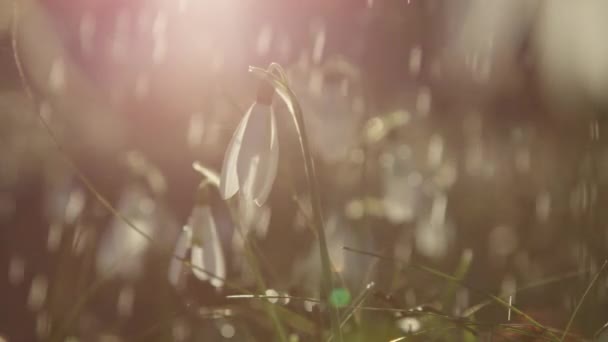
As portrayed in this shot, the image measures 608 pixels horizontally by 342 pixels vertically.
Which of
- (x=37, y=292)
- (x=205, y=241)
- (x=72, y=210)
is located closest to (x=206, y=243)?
(x=205, y=241)

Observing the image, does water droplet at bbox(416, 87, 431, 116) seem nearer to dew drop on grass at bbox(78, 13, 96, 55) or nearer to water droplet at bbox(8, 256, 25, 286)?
dew drop on grass at bbox(78, 13, 96, 55)

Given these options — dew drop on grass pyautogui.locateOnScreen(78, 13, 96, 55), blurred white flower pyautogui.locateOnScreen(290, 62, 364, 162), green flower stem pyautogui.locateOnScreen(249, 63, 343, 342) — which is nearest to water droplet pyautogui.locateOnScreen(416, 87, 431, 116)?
blurred white flower pyautogui.locateOnScreen(290, 62, 364, 162)

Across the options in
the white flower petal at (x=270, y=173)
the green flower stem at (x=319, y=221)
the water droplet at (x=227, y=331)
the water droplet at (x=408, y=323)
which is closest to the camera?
the green flower stem at (x=319, y=221)

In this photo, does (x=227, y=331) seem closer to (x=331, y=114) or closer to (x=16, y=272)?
Result: (x=331, y=114)

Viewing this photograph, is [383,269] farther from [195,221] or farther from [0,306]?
[0,306]

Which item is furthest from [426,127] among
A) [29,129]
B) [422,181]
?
[29,129]

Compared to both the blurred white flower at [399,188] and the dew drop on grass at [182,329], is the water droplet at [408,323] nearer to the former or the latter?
the dew drop on grass at [182,329]

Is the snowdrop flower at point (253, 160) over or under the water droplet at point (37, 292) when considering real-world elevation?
over

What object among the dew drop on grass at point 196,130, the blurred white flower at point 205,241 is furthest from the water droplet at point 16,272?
the blurred white flower at point 205,241
